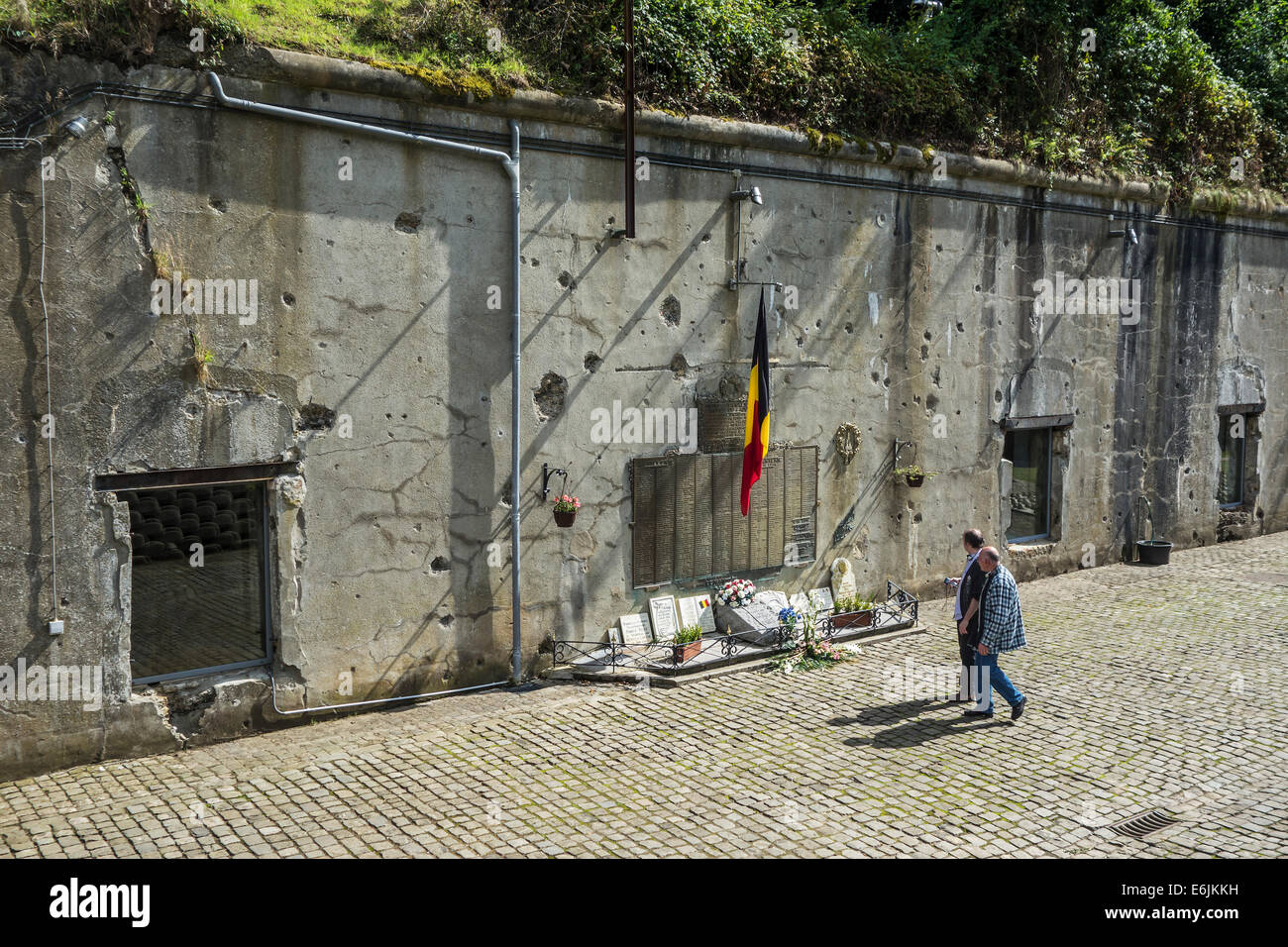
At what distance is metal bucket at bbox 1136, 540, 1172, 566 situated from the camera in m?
16.6

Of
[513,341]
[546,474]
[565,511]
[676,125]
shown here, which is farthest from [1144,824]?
[676,125]

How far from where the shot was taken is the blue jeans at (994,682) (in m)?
9.80

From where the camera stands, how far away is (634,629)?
11.5m

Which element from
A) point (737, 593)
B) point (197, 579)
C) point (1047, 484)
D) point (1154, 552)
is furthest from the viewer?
point (1154, 552)

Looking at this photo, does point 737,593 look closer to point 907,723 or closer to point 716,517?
point 716,517

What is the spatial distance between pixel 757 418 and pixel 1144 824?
544cm

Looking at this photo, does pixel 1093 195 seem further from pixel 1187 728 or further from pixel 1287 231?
pixel 1187 728

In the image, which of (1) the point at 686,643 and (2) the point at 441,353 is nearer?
(2) the point at 441,353

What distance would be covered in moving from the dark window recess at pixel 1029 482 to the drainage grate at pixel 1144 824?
770 cm

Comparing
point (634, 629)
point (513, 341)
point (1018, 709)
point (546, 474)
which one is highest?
point (513, 341)

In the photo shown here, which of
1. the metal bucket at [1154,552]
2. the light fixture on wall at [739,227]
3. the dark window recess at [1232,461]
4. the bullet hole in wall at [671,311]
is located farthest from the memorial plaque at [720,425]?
the dark window recess at [1232,461]

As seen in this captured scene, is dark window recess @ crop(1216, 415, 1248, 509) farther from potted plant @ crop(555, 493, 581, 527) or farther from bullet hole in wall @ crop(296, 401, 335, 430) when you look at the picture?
bullet hole in wall @ crop(296, 401, 335, 430)

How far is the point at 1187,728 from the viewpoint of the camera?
31.5 ft

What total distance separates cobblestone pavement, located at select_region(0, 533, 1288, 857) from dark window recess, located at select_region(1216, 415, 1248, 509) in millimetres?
7928
